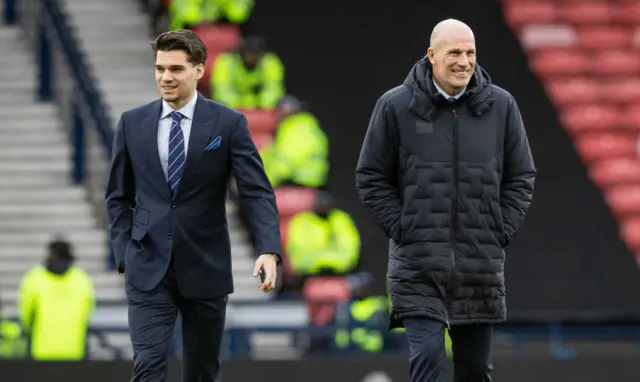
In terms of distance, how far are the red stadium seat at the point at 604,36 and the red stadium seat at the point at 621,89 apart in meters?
0.33

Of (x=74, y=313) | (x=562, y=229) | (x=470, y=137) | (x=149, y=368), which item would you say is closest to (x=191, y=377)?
(x=149, y=368)

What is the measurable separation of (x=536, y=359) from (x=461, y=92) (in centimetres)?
464

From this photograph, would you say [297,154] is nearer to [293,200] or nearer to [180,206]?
[293,200]

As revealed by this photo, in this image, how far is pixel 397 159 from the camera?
575 centimetres

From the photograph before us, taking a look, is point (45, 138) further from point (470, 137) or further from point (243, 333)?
point (470, 137)

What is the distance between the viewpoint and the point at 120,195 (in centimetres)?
586

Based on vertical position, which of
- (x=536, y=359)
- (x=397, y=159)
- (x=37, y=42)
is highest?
(x=37, y=42)

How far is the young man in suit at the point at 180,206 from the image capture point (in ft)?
18.8

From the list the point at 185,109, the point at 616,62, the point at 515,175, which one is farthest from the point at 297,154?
the point at 515,175

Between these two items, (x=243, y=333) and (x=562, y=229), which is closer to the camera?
(x=243, y=333)

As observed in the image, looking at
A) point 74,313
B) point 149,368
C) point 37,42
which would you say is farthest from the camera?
point 37,42

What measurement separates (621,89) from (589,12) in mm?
775

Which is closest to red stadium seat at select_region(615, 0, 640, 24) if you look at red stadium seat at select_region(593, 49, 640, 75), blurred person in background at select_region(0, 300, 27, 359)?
red stadium seat at select_region(593, 49, 640, 75)

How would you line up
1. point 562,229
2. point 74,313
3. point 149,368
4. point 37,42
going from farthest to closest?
point 37,42, point 562,229, point 74,313, point 149,368
